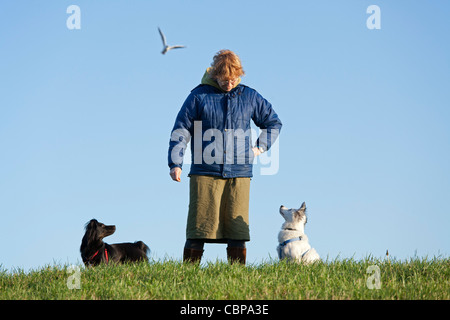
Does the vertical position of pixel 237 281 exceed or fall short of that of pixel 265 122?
it falls short

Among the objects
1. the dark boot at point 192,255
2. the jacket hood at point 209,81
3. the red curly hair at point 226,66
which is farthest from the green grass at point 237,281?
the red curly hair at point 226,66

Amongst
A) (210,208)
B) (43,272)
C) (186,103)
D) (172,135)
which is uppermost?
(186,103)

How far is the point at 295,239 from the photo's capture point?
8930mm

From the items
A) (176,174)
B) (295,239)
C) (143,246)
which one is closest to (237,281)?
(176,174)

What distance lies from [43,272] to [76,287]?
1.65 metres

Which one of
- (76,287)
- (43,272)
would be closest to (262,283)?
(76,287)

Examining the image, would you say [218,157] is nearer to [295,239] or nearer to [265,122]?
[265,122]

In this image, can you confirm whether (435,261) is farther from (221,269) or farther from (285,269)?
(221,269)

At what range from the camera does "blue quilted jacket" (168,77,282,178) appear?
26.7 feet

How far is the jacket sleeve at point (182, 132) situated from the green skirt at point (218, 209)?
435 mm

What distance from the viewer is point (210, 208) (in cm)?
813

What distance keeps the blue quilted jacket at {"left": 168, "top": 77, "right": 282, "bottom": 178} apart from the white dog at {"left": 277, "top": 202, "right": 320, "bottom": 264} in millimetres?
1324

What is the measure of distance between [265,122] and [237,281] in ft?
9.41
